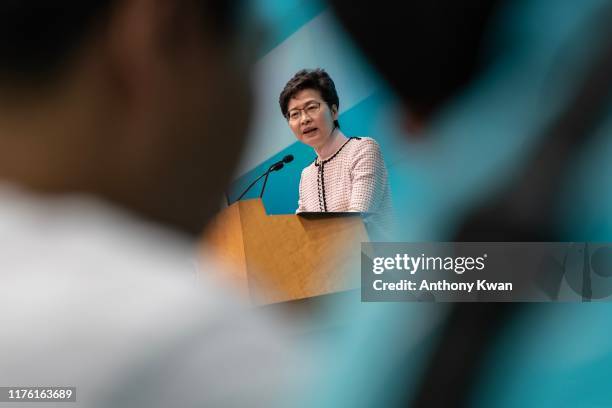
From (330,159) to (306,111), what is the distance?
21 centimetres

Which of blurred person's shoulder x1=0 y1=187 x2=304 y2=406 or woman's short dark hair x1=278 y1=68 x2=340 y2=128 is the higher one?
woman's short dark hair x1=278 y1=68 x2=340 y2=128

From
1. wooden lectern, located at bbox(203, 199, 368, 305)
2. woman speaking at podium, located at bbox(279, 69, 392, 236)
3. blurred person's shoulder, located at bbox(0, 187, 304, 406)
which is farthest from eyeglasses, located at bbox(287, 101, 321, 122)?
blurred person's shoulder, located at bbox(0, 187, 304, 406)

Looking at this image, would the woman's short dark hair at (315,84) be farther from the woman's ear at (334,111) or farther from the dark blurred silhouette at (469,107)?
the dark blurred silhouette at (469,107)

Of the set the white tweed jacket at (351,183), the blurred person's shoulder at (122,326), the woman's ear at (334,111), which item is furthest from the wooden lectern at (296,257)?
the woman's ear at (334,111)

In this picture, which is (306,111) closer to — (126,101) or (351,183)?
(351,183)

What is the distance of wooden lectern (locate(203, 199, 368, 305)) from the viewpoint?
2561 millimetres

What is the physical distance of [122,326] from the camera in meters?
2.63

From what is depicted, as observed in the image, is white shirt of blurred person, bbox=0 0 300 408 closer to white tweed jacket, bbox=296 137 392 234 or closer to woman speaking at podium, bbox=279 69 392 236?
woman speaking at podium, bbox=279 69 392 236

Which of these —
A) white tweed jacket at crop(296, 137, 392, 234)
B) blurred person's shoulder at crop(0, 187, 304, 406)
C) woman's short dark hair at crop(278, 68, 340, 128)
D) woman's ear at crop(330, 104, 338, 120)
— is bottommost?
blurred person's shoulder at crop(0, 187, 304, 406)

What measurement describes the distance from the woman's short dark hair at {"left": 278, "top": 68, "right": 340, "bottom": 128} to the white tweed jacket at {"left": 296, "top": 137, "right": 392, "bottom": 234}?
5.4 inches

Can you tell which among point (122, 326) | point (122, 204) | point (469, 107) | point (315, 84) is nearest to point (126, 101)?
point (122, 204)

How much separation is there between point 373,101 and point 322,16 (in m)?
0.39

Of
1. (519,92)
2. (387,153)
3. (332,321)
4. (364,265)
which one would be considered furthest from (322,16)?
(332,321)

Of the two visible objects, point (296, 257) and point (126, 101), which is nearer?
point (296, 257)
